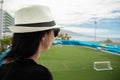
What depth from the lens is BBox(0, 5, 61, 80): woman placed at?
2.54 ft

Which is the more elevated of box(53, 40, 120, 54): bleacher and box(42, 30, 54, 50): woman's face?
box(42, 30, 54, 50): woman's face

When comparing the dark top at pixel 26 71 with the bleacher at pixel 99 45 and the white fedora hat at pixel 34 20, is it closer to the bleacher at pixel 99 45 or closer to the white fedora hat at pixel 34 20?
the white fedora hat at pixel 34 20

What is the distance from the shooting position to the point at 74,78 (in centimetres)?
541

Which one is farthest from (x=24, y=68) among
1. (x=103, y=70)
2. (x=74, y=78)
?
(x=103, y=70)

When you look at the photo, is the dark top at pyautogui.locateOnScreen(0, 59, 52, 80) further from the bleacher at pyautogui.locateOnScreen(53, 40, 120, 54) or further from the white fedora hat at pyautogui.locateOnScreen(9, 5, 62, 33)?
the bleacher at pyautogui.locateOnScreen(53, 40, 120, 54)

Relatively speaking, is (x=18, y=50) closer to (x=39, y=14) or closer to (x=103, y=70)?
(x=39, y=14)

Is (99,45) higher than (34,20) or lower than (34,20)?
lower

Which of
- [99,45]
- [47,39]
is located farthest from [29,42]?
[99,45]

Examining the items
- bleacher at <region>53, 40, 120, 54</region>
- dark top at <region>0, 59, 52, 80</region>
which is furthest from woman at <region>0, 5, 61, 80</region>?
bleacher at <region>53, 40, 120, 54</region>

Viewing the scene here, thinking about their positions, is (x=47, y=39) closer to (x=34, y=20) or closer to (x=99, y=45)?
(x=34, y=20)

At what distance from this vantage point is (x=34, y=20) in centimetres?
81

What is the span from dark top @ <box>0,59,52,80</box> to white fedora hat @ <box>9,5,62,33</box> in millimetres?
105

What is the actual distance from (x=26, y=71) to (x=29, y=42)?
95mm

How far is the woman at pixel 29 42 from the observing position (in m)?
0.77
